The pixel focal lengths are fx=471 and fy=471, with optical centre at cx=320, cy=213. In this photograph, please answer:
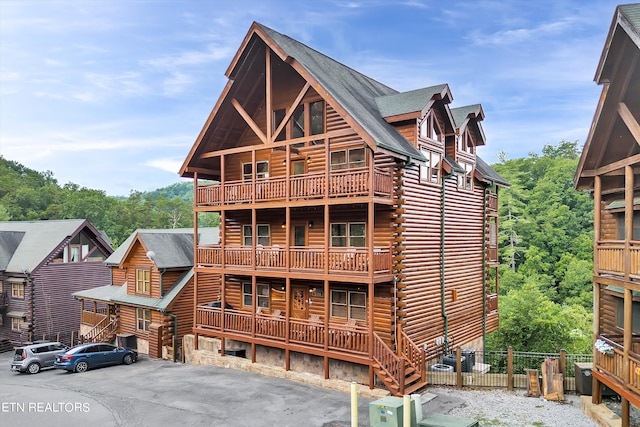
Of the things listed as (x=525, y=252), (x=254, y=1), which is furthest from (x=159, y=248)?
(x=525, y=252)

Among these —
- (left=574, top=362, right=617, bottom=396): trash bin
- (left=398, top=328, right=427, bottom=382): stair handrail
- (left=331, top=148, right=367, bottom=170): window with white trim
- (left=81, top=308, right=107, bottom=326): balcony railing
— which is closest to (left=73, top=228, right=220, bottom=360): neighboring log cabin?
(left=81, top=308, right=107, bottom=326): balcony railing

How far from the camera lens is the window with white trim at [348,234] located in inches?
745

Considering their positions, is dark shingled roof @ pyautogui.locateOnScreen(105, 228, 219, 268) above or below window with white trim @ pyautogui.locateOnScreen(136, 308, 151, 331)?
above

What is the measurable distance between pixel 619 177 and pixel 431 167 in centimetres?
687

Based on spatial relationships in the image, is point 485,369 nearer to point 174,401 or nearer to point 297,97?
point 174,401

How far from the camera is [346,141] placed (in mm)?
19359

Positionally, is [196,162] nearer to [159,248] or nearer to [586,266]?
[159,248]

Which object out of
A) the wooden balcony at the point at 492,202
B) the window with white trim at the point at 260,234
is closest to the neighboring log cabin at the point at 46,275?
the window with white trim at the point at 260,234

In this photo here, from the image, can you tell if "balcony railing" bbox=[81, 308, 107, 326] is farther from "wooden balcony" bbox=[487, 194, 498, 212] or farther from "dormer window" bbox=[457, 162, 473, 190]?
"wooden balcony" bbox=[487, 194, 498, 212]

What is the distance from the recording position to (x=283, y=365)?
20234 mm

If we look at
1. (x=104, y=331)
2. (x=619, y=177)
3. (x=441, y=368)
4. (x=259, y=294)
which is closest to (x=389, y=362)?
(x=441, y=368)

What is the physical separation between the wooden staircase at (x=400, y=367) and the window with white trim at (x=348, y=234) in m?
4.10

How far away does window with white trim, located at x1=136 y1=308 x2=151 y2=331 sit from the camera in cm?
2734

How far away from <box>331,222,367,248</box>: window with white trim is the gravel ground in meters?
6.19
